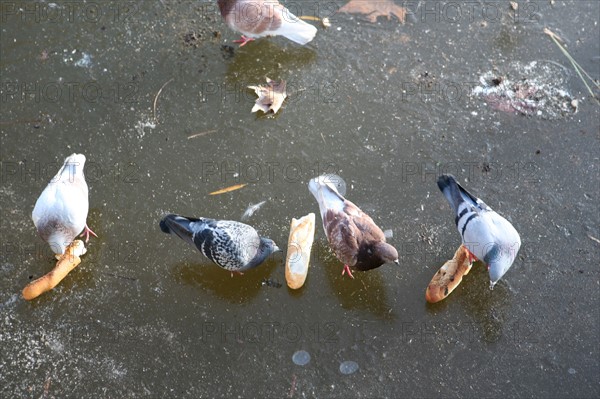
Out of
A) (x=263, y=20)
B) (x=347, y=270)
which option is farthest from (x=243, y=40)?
(x=347, y=270)

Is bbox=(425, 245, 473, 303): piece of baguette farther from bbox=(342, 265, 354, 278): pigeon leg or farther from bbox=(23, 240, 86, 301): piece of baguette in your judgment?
bbox=(23, 240, 86, 301): piece of baguette

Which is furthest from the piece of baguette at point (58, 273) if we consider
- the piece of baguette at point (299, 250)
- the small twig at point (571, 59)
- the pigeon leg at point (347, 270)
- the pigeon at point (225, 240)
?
the small twig at point (571, 59)

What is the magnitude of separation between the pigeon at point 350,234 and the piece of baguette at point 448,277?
0.29 meters

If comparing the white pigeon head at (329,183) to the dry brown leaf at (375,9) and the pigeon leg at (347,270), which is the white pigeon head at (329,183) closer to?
the pigeon leg at (347,270)

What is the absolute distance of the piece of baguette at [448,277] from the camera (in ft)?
12.7

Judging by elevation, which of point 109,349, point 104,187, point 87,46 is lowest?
point 109,349

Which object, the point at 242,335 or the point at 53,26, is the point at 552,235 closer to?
the point at 242,335

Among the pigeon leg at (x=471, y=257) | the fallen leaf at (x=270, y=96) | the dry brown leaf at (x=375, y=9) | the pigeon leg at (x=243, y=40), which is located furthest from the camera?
the dry brown leaf at (x=375, y=9)

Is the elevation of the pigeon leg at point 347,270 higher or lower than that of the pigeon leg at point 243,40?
lower

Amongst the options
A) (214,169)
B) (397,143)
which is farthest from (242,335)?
(397,143)

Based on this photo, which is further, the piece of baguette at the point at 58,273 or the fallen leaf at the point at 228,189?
the fallen leaf at the point at 228,189

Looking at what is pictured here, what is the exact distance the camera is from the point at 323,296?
13.1 ft

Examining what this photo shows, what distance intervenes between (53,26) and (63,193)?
178 cm

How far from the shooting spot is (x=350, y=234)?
387 cm
